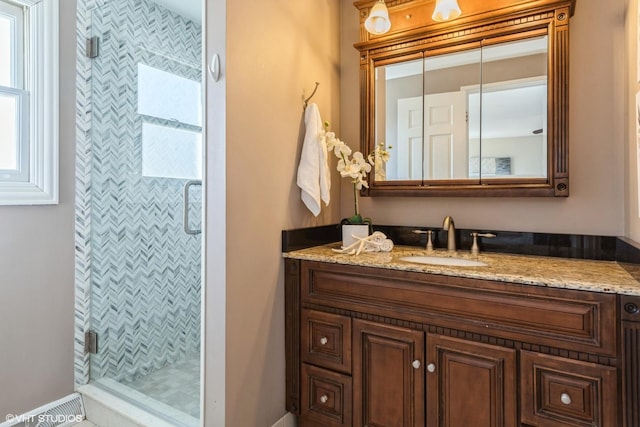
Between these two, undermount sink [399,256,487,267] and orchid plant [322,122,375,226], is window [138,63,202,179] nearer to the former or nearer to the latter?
orchid plant [322,122,375,226]

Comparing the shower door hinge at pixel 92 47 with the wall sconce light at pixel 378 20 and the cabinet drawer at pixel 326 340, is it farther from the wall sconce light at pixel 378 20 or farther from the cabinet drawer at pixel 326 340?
the cabinet drawer at pixel 326 340

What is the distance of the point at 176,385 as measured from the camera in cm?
214

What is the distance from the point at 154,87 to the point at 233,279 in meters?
1.62

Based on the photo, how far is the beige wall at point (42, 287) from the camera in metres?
1.70

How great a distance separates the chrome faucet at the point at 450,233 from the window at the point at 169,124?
1.56 meters

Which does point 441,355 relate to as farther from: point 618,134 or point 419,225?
point 618,134

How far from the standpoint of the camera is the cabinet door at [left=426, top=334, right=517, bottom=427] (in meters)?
1.22

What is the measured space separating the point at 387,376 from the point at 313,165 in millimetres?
999

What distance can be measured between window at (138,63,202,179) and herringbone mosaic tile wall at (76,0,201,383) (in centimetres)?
5

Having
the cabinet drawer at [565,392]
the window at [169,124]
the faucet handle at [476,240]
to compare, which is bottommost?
the cabinet drawer at [565,392]

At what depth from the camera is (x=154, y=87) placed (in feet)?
7.76

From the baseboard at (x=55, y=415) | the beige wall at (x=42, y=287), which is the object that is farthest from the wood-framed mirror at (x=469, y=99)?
the baseboard at (x=55, y=415)

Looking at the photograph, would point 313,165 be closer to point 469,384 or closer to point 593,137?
point 469,384

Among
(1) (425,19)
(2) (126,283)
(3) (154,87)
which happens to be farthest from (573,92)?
(2) (126,283)
